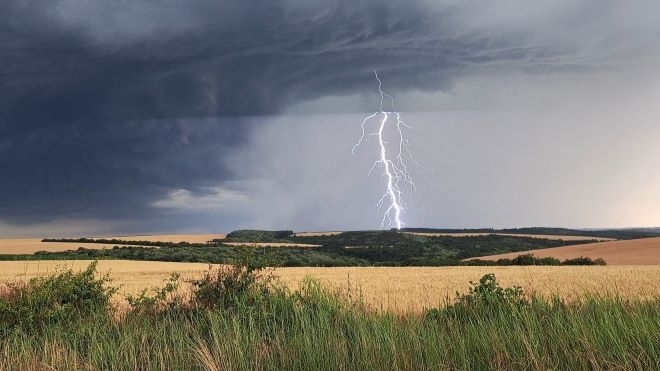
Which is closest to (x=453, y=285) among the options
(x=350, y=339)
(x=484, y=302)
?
(x=484, y=302)

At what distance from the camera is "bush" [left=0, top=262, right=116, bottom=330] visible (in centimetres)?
1018

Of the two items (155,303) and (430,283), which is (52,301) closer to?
(155,303)

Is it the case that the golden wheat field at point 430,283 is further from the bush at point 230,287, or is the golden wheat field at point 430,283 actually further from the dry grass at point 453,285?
the bush at point 230,287

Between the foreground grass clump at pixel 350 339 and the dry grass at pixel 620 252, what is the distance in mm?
66955

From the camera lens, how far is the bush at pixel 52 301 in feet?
33.4

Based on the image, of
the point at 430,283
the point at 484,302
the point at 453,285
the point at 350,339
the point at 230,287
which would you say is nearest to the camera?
the point at 350,339

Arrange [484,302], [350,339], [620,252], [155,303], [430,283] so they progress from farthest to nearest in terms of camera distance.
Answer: [620,252], [430,283], [155,303], [484,302], [350,339]

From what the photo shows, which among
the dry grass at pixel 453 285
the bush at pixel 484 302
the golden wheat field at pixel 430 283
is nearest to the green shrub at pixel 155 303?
the golden wheat field at pixel 430 283

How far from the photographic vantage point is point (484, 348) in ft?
20.8

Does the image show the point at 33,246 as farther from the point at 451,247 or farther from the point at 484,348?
the point at 484,348

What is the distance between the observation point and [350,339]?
7.46m

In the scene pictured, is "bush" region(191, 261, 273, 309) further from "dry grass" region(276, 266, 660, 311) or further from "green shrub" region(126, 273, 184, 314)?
"dry grass" region(276, 266, 660, 311)

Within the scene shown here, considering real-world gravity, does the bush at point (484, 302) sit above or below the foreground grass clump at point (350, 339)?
above

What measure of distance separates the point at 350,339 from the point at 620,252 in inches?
3358
